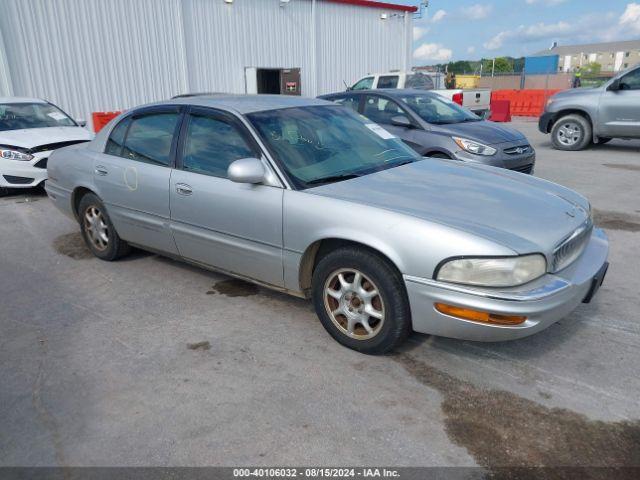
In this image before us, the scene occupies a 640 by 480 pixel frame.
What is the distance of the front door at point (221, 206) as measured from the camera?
3.49 meters

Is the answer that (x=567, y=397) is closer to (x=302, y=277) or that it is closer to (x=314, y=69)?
(x=302, y=277)

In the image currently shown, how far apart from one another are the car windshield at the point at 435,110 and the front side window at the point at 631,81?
4.48 metres

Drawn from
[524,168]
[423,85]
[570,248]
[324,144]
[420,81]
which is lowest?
[524,168]

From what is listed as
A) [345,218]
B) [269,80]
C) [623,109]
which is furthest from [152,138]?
[269,80]

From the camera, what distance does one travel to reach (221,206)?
3.67 metres

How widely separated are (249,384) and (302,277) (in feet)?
2.61

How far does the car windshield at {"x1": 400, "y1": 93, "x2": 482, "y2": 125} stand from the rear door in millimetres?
4233

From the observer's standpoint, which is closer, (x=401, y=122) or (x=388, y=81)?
(x=401, y=122)

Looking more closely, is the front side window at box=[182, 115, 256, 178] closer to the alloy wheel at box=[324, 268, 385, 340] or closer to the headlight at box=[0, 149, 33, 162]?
the alloy wheel at box=[324, 268, 385, 340]

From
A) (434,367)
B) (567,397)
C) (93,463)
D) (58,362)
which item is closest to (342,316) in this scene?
(434,367)

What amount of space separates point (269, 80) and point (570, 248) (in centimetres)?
1643

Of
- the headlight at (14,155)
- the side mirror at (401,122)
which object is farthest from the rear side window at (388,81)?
the headlight at (14,155)

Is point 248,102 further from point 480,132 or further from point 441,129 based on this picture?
point 480,132

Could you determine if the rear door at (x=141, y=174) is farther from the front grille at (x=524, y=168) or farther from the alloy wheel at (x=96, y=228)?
the front grille at (x=524, y=168)
